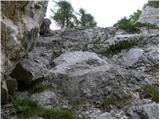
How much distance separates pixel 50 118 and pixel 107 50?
5.84 metres

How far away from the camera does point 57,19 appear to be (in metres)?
22.9

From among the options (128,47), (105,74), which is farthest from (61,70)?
(128,47)

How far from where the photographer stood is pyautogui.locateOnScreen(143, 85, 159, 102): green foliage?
13398mm

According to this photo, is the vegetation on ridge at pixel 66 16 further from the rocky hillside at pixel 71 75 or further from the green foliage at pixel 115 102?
the green foliage at pixel 115 102

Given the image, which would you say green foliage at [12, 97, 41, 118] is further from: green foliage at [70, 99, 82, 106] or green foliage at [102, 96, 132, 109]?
green foliage at [102, 96, 132, 109]

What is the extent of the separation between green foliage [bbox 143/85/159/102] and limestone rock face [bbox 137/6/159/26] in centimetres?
697

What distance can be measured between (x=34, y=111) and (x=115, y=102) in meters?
2.77

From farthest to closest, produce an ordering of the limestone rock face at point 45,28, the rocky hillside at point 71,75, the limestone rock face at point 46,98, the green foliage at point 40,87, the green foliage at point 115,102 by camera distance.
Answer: the limestone rock face at point 45,28 → the green foliage at point 40,87 → the green foliage at point 115,102 → the limestone rock face at point 46,98 → the rocky hillside at point 71,75

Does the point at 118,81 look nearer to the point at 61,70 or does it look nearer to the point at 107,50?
the point at 61,70

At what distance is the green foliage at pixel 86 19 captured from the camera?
23.5 meters

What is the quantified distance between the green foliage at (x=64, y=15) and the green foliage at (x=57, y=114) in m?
10.9

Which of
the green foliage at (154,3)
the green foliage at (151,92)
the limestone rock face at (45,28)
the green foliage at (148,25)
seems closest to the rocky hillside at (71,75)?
the green foliage at (151,92)

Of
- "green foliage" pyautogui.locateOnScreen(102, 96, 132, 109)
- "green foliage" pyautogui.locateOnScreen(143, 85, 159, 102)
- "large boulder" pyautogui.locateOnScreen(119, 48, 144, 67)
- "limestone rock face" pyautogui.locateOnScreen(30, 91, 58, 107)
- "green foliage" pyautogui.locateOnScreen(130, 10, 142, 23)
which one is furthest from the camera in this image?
"green foliage" pyautogui.locateOnScreen(130, 10, 142, 23)

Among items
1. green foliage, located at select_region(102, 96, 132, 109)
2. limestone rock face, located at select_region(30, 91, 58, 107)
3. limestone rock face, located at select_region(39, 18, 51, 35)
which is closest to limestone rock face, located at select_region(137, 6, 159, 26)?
limestone rock face, located at select_region(39, 18, 51, 35)
